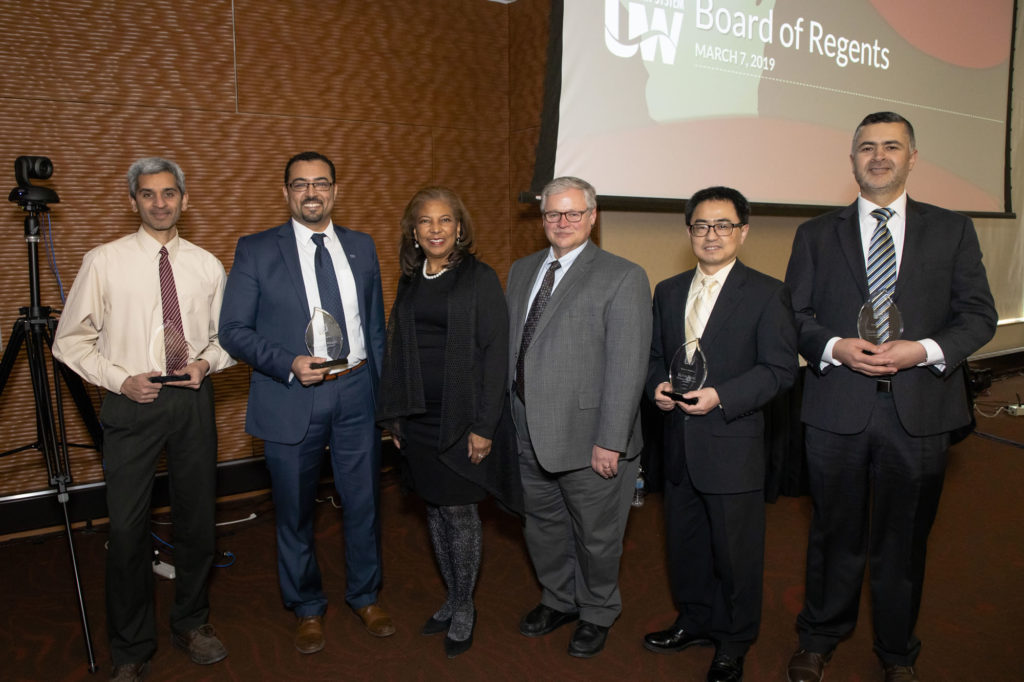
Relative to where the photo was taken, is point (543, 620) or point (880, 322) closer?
point (880, 322)

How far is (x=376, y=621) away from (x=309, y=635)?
247mm

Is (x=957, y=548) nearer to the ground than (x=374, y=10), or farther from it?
nearer to the ground

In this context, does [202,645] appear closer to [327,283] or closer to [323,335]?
[323,335]

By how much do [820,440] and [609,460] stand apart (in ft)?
2.24

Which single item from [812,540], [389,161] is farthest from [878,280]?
[389,161]

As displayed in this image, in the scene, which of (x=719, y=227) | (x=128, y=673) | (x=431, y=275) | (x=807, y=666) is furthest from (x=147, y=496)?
(x=807, y=666)

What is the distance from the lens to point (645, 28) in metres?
3.88

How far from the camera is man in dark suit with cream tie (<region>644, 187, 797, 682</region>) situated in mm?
2127

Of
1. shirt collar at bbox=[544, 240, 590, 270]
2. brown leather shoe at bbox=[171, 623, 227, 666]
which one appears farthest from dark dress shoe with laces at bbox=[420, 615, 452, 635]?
shirt collar at bbox=[544, 240, 590, 270]

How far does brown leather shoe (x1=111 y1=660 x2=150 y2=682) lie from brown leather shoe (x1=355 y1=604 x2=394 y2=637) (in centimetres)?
76

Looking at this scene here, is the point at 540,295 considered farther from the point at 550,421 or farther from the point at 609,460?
the point at 609,460

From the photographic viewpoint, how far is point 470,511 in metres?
2.46

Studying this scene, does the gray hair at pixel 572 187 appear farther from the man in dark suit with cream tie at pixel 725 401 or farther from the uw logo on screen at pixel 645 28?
the uw logo on screen at pixel 645 28

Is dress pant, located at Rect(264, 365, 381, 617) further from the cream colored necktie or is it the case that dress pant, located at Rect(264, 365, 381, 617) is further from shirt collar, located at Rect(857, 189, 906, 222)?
shirt collar, located at Rect(857, 189, 906, 222)
